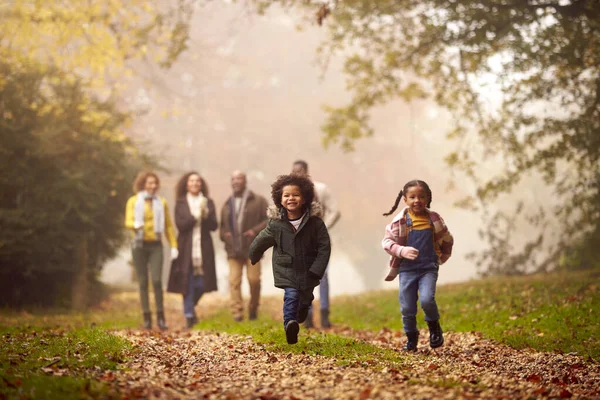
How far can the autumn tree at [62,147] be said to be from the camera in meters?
13.8

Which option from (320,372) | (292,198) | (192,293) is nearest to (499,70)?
(192,293)

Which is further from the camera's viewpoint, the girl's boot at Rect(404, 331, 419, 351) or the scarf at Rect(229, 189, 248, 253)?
the scarf at Rect(229, 189, 248, 253)

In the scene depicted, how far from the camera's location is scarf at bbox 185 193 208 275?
11227 millimetres

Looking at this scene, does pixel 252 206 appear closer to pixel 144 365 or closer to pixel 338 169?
pixel 144 365

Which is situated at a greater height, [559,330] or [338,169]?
[338,169]

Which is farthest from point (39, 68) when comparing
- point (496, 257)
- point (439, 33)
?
point (496, 257)

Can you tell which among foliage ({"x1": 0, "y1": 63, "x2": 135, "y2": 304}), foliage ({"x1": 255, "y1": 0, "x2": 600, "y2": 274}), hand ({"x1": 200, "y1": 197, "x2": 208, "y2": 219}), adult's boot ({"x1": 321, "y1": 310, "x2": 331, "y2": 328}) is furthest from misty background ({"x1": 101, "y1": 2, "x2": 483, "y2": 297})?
adult's boot ({"x1": 321, "y1": 310, "x2": 331, "y2": 328})

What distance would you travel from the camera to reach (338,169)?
1467 inches

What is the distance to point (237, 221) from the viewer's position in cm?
1095

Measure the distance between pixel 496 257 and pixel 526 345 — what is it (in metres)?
11.8

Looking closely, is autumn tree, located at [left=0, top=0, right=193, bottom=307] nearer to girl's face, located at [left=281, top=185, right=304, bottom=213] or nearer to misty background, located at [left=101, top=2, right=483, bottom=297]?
girl's face, located at [left=281, top=185, right=304, bottom=213]

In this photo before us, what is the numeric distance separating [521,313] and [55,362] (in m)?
7.30

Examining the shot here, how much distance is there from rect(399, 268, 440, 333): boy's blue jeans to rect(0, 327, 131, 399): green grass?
3.24m

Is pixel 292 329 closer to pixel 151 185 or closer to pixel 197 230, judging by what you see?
pixel 197 230
